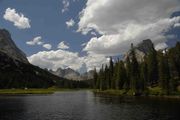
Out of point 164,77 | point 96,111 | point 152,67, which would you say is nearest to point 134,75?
point 152,67

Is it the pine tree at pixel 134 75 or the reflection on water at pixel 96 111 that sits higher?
the pine tree at pixel 134 75

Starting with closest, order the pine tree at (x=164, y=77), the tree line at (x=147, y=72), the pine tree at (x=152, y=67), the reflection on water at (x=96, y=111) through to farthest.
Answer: the reflection on water at (x=96, y=111)
the pine tree at (x=164, y=77)
the tree line at (x=147, y=72)
the pine tree at (x=152, y=67)

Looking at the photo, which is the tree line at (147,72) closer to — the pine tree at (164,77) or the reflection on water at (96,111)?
the pine tree at (164,77)

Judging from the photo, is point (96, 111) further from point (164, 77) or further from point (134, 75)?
point (134, 75)

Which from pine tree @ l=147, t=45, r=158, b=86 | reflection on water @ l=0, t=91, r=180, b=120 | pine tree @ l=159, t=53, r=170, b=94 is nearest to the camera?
reflection on water @ l=0, t=91, r=180, b=120

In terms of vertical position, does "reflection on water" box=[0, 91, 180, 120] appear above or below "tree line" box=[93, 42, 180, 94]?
below

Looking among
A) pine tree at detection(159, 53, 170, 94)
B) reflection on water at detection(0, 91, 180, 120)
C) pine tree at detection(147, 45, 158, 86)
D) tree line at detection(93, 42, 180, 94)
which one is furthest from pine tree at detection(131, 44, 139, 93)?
reflection on water at detection(0, 91, 180, 120)

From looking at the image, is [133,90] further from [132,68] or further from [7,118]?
[7,118]

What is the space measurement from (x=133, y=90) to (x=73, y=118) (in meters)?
92.2

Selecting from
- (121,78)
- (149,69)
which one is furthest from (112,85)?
(149,69)

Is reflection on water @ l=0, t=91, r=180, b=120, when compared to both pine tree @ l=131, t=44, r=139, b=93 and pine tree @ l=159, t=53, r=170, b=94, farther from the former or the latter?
pine tree @ l=131, t=44, r=139, b=93

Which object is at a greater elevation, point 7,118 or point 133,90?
point 133,90

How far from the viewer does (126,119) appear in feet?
190

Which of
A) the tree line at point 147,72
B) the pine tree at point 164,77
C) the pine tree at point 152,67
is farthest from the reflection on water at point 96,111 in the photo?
the pine tree at point 152,67
